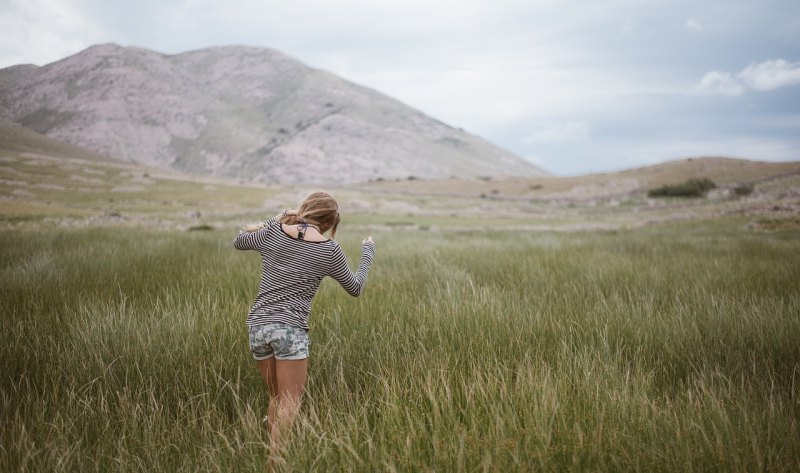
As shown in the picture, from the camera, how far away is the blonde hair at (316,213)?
249 centimetres

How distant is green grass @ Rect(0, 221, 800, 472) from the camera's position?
162 cm

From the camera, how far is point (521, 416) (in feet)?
6.07

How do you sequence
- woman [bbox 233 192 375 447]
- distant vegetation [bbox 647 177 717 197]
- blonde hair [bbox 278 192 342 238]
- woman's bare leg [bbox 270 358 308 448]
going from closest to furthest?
1. woman's bare leg [bbox 270 358 308 448]
2. woman [bbox 233 192 375 447]
3. blonde hair [bbox 278 192 342 238]
4. distant vegetation [bbox 647 177 717 197]

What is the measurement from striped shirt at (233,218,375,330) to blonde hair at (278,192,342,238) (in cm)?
11

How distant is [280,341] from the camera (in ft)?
7.52

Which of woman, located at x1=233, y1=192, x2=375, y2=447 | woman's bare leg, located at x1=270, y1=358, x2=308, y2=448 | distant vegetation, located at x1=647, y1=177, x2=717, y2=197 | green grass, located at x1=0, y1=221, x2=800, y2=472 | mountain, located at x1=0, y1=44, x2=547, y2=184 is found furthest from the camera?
mountain, located at x1=0, y1=44, x2=547, y2=184

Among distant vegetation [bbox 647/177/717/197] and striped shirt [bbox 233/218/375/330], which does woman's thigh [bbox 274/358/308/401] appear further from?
distant vegetation [bbox 647/177/717/197]

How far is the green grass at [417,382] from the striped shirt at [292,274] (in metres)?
0.46

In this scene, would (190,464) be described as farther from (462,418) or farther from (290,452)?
(462,418)

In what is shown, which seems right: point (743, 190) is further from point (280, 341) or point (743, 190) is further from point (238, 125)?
point (238, 125)

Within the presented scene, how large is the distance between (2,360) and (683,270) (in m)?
8.17

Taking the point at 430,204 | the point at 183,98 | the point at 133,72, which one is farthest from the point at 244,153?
the point at 430,204

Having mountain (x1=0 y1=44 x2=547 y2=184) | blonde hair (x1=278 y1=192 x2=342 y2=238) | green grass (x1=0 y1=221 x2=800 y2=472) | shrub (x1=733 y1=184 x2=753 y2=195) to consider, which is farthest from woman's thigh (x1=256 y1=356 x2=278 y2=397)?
mountain (x1=0 y1=44 x2=547 y2=184)

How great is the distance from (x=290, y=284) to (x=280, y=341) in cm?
34
